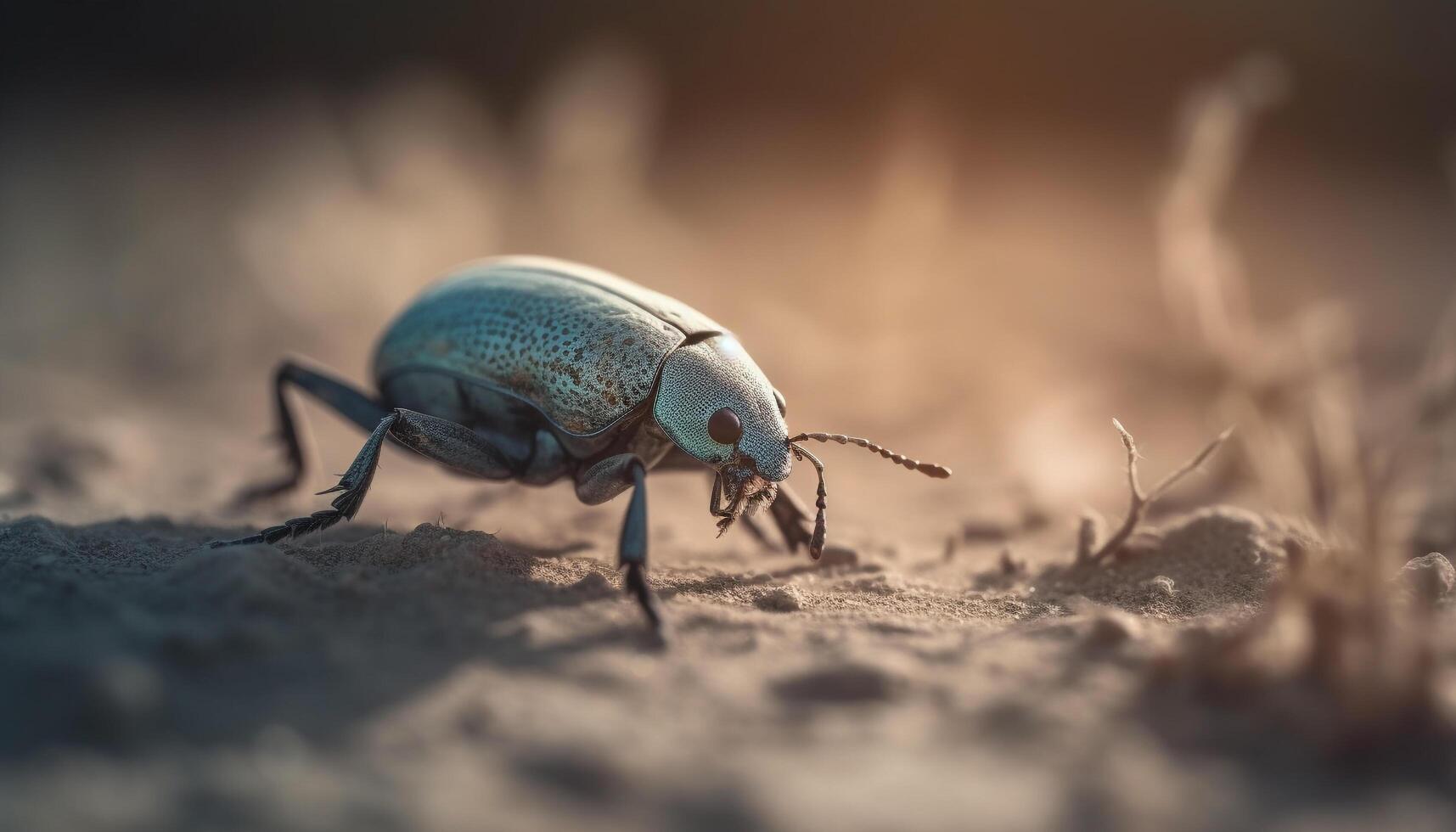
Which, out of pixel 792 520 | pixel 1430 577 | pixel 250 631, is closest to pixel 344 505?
pixel 250 631

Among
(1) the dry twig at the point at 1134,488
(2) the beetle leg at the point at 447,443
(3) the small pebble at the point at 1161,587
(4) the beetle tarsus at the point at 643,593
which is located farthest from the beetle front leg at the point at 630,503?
(3) the small pebble at the point at 1161,587

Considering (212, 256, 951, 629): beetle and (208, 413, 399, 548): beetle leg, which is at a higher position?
(212, 256, 951, 629): beetle

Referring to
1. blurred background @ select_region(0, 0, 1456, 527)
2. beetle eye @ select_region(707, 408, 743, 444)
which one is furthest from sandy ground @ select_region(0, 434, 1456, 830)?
blurred background @ select_region(0, 0, 1456, 527)

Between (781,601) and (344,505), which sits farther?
(344,505)

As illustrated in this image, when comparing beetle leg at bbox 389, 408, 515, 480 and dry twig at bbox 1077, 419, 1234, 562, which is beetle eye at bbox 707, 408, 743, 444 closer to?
beetle leg at bbox 389, 408, 515, 480

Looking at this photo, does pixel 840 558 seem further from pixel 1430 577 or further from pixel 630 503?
pixel 1430 577

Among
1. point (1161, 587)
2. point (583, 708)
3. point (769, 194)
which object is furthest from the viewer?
point (769, 194)
